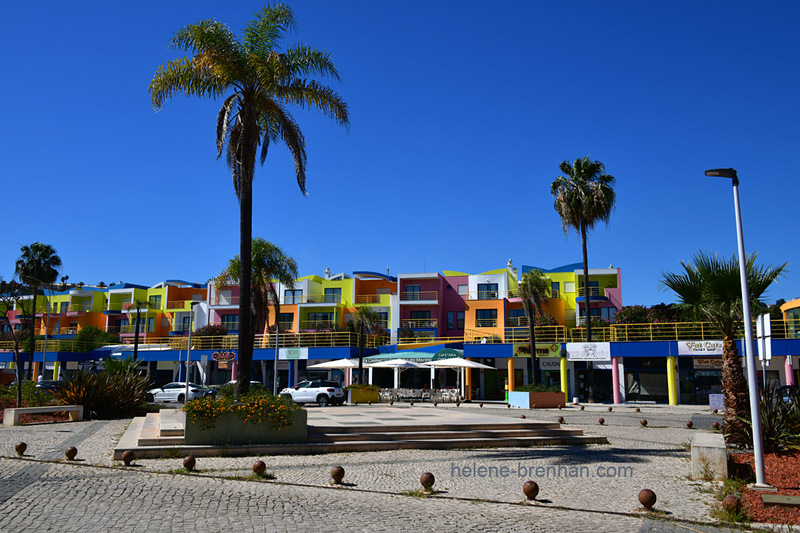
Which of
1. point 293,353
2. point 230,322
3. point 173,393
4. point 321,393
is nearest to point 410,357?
point 321,393

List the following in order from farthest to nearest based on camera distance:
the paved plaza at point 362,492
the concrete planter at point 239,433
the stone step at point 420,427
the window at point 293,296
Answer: the window at point 293,296 → the stone step at point 420,427 → the concrete planter at point 239,433 → the paved plaza at point 362,492

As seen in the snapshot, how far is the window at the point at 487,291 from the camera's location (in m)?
56.7

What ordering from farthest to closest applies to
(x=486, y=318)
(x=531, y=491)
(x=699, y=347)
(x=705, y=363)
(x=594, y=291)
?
1. (x=486, y=318)
2. (x=594, y=291)
3. (x=705, y=363)
4. (x=699, y=347)
5. (x=531, y=491)

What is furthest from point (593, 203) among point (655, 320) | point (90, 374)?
point (90, 374)

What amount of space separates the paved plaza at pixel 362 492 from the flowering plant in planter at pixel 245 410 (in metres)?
1.17

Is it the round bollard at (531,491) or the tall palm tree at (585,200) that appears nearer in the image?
the round bollard at (531,491)

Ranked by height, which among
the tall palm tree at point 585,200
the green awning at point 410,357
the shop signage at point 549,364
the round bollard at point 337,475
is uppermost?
the tall palm tree at point 585,200

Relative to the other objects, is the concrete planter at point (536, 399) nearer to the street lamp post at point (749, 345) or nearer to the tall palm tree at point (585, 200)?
the tall palm tree at point (585, 200)

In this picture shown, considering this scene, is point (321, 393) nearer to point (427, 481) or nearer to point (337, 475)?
point (337, 475)

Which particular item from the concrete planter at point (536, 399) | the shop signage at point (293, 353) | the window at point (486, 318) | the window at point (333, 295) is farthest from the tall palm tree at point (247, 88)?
the window at point (333, 295)

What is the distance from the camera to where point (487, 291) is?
57.3 meters

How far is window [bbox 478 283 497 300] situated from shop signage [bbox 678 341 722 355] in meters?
22.6

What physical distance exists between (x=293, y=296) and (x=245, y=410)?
48395 millimetres

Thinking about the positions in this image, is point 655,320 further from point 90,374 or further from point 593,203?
point 90,374
